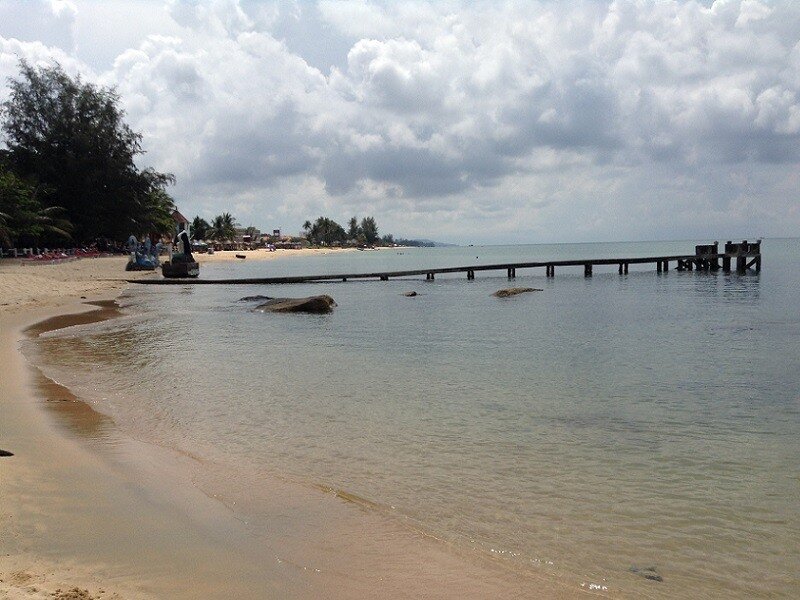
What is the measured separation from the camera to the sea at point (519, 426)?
498 centimetres

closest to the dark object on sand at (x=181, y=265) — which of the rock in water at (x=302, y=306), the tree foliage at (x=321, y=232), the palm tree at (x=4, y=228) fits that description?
the palm tree at (x=4, y=228)

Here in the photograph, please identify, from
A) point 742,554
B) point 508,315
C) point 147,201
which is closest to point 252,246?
point 147,201

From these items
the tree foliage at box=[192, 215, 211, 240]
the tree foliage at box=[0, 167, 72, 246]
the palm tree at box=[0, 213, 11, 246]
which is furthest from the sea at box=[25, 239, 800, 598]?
the tree foliage at box=[192, 215, 211, 240]

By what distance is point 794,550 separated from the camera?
486 centimetres

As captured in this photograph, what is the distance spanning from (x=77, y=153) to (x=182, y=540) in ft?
201

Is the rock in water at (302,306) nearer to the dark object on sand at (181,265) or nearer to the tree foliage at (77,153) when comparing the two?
the dark object on sand at (181,265)

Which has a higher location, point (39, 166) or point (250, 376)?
point (39, 166)

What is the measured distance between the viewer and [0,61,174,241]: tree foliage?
55.9 metres

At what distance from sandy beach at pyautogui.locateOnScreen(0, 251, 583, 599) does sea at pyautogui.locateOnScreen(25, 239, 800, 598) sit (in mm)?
439

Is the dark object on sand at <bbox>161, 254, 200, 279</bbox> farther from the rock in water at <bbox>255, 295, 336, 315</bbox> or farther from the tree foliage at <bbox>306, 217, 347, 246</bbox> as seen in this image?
the tree foliage at <bbox>306, 217, 347, 246</bbox>

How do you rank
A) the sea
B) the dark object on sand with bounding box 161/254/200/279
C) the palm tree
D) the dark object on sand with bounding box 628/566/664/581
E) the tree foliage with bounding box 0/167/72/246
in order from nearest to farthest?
the dark object on sand with bounding box 628/566/664/581, the sea, the dark object on sand with bounding box 161/254/200/279, the palm tree, the tree foliage with bounding box 0/167/72/246

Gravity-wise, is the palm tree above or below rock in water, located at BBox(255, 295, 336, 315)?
above

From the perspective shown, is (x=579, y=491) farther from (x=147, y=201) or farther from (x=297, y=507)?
(x=147, y=201)

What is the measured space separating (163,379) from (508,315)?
636 inches
